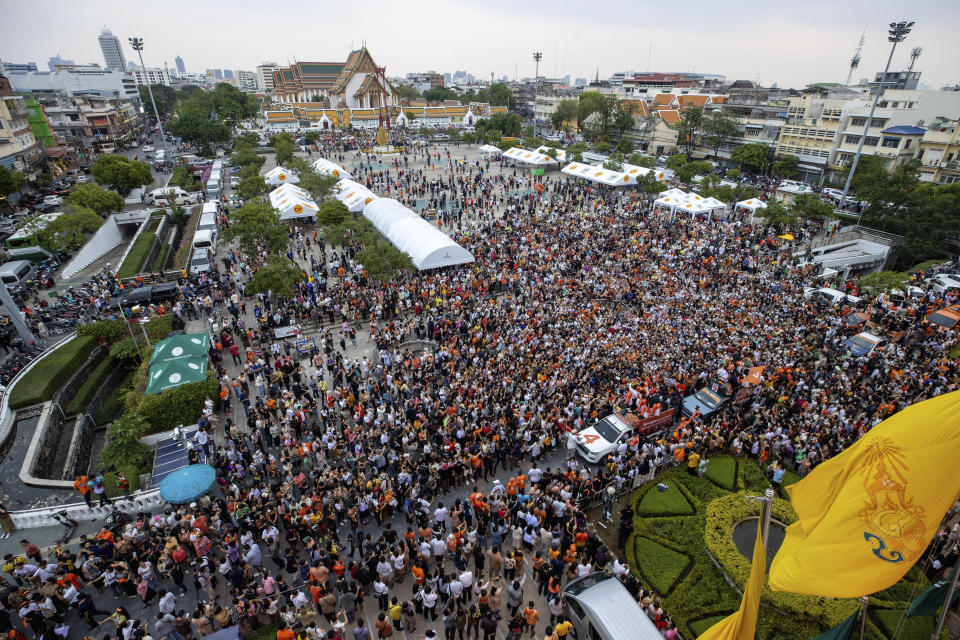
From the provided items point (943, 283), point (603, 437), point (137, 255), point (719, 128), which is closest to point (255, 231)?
point (137, 255)

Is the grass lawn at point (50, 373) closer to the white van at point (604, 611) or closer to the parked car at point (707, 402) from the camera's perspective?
the white van at point (604, 611)

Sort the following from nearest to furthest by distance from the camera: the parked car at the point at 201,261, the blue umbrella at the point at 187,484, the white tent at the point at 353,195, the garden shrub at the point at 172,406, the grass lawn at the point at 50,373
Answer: the blue umbrella at the point at 187,484, the garden shrub at the point at 172,406, the grass lawn at the point at 50,373, the parked car at the point at 201,261, the white tent at the point at 353,195

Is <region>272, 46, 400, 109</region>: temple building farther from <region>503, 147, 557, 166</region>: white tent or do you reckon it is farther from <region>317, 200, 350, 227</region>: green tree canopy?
<region>317, 200, 350, 227</region>: green tree canopy

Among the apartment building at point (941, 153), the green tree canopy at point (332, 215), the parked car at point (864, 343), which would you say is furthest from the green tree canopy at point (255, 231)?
the apartment building at point (941, 153)

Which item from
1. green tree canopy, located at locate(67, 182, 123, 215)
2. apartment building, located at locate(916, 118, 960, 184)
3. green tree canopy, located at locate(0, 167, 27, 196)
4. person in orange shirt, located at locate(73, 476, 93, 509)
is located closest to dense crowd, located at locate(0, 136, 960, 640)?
person in orange shirt, located at locate(73, 476, 93, 509)

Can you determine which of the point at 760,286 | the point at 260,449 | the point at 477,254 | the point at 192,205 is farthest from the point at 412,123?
the point at 260,449
